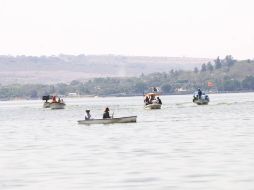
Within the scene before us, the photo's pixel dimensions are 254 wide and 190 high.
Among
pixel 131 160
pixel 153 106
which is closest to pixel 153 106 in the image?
pixel 153 106

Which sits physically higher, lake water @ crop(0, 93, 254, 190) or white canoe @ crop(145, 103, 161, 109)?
white canoe @ crop(145, 103, 161, 109)

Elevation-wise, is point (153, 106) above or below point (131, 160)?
above

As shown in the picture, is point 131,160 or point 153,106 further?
point 153,106

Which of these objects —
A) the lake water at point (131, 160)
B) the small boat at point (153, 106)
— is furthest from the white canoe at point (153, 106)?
the lake water at point (131, 160)

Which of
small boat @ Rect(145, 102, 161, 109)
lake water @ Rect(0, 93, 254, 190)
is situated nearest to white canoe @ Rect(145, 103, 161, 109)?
small boat @ Rect(145, 102, 161, 109)

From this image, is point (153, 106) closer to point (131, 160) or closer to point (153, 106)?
point (153, 106)

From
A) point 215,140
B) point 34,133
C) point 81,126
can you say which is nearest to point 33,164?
point 215,140

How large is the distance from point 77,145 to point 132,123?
117 feet

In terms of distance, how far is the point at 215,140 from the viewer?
75062 mm

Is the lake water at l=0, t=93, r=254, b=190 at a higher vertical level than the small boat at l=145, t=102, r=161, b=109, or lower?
lower

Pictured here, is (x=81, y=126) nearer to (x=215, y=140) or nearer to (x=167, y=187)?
(x=215, y=140)

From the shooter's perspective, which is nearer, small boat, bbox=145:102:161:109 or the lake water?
the lake water

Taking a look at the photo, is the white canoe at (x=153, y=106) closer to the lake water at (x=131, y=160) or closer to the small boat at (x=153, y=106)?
the small boat at (x=153, y=106)

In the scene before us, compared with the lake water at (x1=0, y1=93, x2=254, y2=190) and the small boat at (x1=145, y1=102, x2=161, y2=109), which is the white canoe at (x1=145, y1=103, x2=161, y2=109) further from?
the lake water at (x1=0, y1=93, x2=254, y2=190)
